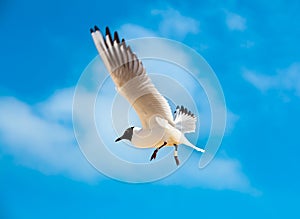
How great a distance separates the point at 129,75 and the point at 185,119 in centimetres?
227

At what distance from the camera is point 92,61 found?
520 inches

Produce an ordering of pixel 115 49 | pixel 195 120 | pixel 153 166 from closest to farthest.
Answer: pixel 115 49
pixel 153 166
pixel 195 120

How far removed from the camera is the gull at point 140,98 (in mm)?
12984

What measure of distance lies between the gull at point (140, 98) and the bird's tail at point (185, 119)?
0.28 ft

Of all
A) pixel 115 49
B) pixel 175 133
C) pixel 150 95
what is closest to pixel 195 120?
pixel 175 133

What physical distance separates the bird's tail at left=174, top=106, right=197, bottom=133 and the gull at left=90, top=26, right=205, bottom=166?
84 mm

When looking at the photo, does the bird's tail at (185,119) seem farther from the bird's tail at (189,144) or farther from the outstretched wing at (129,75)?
the outstretched wing at (129,75)

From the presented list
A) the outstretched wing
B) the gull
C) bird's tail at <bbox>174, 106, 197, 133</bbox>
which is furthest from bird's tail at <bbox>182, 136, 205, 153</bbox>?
the outstretched wing

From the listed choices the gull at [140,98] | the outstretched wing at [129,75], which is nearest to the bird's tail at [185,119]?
the gull at [140,98]

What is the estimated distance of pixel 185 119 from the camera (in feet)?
48.9

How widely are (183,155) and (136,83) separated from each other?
1.97 m

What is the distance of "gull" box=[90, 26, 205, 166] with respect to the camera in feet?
42.6

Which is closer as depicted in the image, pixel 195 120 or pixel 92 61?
pixel 92 61

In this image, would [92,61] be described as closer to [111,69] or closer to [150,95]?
[111,69]
